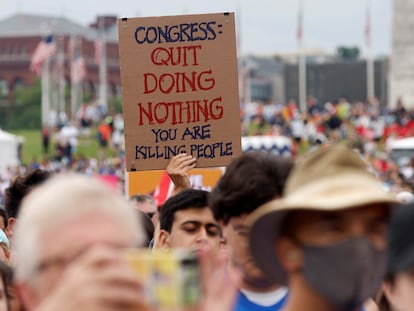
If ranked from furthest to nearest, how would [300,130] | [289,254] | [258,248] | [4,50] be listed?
[4,50]
[300,130]
[258,248]
[289,254]

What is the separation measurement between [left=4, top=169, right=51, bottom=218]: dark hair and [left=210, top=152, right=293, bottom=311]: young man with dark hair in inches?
116

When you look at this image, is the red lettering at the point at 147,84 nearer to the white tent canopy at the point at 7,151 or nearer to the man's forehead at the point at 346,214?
the man's forehead at the point at 346,214

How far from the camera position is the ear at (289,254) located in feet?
11.0

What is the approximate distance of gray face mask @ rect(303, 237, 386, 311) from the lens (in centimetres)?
323

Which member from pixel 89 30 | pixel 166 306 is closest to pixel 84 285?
pixel 166 306

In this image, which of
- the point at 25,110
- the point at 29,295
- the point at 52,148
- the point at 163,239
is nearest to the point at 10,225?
the point at 163,239

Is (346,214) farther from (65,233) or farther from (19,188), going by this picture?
(19,188)

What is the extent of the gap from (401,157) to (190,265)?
30.9m

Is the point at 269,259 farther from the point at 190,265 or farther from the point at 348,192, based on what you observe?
the point at 190,265

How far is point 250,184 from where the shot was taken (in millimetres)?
4695

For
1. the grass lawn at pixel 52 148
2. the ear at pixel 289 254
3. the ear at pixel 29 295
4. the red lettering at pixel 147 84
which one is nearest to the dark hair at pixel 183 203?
the red lettering at pixel 147 84

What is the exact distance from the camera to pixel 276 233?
3443 millimetres

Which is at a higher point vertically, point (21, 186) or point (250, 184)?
point (250, 184)

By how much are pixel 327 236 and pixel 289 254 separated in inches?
5.2
